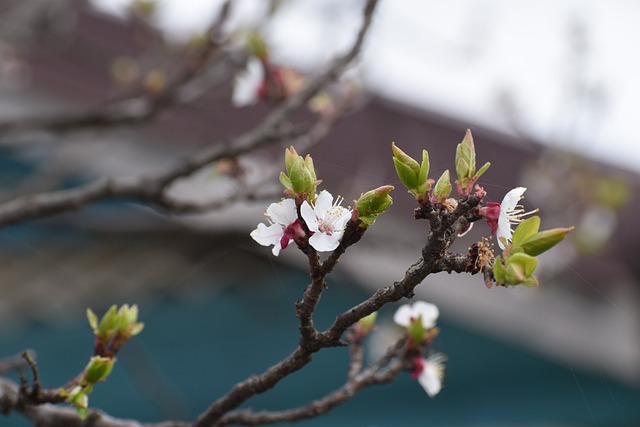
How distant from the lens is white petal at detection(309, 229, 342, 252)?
69 centimetres

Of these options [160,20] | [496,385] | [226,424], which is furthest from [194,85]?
[496,385]

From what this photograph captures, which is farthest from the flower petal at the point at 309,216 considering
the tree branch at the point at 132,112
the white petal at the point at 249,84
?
the tree branch at the point at 132,112

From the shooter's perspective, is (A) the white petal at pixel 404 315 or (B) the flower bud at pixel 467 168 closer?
(B) the flower bud at pixel 467 168

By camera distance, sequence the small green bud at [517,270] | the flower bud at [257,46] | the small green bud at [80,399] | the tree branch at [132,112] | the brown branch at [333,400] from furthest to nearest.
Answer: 1. the tree branch at [132,112]
2. the flower bud at [257,46]
3. the brown branch at [333,400]
4. the small green bud at [80,399]
5. the small green bud at [517,270]

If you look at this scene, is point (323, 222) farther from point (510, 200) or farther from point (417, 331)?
point (417, 331)

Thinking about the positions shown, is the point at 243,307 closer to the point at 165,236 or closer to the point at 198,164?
the point at 165,236

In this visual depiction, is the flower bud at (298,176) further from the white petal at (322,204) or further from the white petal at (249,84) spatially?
the white petal at (249,84)

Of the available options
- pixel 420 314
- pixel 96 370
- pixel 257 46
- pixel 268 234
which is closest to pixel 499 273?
pixel 268 234

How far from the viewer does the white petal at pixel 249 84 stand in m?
1.57

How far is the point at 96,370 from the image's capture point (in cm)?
89

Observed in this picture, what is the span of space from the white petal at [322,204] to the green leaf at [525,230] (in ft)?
0.58

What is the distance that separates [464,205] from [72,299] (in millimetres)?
2249

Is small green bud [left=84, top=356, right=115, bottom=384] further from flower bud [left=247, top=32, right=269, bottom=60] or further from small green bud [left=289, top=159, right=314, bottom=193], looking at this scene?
flower bud [left=247, top=32, right=269, bottom=60]

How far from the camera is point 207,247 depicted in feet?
7.95
